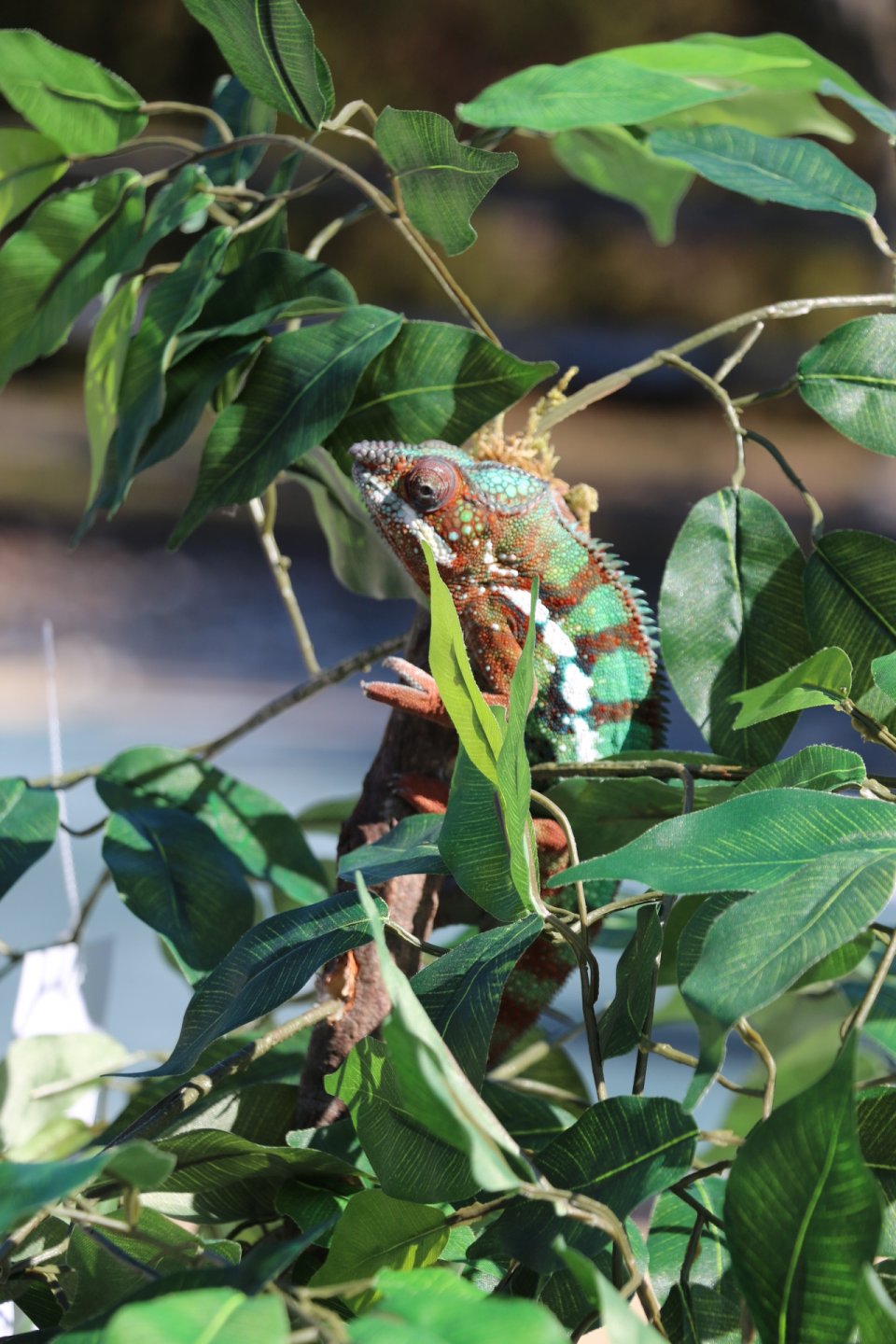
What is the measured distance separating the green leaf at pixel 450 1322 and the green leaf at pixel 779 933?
9cm

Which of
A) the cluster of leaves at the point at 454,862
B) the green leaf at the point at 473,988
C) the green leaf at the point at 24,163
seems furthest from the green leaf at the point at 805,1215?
the green leaf at the point at 24,163

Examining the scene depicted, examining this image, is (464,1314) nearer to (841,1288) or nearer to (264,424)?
(841,1288)

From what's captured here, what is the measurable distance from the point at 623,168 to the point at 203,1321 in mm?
980

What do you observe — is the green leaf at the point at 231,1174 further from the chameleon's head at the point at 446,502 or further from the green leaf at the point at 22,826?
the chameleon's head at the point at 446,502

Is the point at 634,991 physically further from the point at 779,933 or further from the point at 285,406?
Answer: the point at 285,406

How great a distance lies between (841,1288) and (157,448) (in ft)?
1.89

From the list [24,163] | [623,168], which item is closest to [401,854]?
[24,163]

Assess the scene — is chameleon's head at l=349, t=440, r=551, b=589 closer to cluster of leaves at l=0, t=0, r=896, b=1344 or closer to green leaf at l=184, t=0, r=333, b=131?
cluster of leaves at l=0, t=0, r=896, b=1344

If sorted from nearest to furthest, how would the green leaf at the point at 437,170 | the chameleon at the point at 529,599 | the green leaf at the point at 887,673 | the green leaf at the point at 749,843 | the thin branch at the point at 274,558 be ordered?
the green leaf at the point at 749,843 → the green leaf at the point at 887,673 → the green leaf at the point at 437,170 → the chameleon at the point at 529,599 → the thin branch at the point at 274,558

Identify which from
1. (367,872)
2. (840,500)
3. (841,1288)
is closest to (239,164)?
(367,872)

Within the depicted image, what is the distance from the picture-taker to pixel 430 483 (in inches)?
30.0

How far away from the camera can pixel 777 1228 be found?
0.39 m

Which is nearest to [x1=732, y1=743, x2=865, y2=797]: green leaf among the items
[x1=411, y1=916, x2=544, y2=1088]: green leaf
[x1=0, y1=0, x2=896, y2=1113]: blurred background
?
[x1=411, y1=916, x2=544, y2=1088]: green leaf

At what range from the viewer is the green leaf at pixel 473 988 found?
474mm
